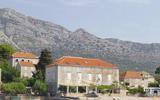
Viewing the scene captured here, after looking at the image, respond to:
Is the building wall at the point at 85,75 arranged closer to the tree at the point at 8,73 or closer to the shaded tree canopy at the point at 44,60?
the shaded tree canopy at the point at 44,60

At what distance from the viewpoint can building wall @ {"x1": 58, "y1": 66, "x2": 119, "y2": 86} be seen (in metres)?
83.6

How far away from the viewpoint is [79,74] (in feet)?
279

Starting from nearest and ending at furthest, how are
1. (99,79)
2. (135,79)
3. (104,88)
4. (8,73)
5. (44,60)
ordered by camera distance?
(104,88), (99,79), (8,73), (44,60), (135,79)

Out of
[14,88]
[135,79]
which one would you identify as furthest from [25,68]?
[135,79]

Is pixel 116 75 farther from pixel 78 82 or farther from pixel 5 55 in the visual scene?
pixel 5 55

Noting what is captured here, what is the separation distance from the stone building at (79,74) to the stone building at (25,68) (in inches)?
862

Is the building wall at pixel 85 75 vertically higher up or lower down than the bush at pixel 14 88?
higher up

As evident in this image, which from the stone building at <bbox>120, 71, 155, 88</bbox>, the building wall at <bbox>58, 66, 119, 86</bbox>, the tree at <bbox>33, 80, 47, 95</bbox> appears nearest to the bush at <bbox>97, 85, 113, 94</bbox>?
the building wall at <bbox>58, 66, 119, 86</bbox>

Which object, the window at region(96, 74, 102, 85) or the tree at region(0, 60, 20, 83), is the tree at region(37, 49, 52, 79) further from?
the window at region(96, 74, 102, 85)

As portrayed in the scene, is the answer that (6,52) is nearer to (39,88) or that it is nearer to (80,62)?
(80,62)

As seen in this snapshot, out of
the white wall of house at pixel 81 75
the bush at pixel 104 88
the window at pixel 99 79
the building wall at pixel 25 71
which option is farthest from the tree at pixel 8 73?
the bush at pixel 104 88

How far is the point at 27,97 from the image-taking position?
76000 mm

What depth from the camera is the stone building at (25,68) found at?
4338 inches

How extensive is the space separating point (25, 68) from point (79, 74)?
28516 millimetres
